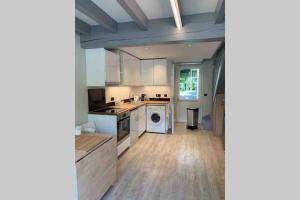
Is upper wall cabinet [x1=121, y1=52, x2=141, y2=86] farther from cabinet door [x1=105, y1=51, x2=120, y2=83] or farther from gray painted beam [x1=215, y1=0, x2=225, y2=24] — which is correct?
gray painted beam [x1=215, y1=0, x2=225, y2=24]

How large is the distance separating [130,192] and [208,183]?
1.16 metres

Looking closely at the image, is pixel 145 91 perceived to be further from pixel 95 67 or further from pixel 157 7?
pixel 157 7

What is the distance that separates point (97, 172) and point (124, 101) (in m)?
3.01

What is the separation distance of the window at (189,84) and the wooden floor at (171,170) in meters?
2.35

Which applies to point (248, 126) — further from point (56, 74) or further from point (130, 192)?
point (130, 192)

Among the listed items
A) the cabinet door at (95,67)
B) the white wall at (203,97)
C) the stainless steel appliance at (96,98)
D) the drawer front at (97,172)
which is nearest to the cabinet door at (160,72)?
the white wall at (203,97)

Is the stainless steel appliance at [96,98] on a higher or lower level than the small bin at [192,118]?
higher

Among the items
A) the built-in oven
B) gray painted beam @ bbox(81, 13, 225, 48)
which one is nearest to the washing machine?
the built-in oven

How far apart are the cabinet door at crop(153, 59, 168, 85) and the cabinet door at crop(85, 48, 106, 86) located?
2.33 m

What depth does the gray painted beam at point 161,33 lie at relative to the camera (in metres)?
2.49

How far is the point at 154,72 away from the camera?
17.4 feet

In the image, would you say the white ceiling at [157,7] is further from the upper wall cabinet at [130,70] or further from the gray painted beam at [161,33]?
the upper wall cabinet at [130,70]

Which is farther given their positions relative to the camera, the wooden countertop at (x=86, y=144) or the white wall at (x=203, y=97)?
the white wall at (x=203, y=97)

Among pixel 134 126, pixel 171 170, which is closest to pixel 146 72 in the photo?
pixel 134 126
